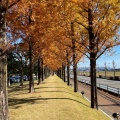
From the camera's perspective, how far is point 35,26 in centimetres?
1759

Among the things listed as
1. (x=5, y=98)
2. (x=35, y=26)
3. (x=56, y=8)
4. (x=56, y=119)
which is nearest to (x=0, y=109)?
(x=5, y=98)

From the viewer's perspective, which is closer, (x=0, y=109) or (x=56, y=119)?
(x=0, y=109)

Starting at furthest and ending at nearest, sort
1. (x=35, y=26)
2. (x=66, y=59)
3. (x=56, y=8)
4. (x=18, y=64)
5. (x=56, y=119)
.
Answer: (x=18, y=64) → (x=66, y=59) → (x=35, y=26) → (x=56, y=8) → (x=56, y=119)

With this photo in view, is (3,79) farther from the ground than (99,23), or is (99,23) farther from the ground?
(99,23)

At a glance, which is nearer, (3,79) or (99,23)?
(3,79)

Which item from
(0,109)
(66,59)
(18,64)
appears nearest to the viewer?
(0,109)

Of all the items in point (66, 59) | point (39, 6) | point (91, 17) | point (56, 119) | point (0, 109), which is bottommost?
point (56, 119)

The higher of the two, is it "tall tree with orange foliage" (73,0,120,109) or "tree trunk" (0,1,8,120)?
"tall tree with orange foliage" (73,0,120,109)

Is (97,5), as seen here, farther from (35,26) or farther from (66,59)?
(66,59)

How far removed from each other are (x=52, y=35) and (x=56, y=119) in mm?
7375

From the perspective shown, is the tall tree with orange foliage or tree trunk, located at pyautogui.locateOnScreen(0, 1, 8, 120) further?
the tall tree with orange foliage

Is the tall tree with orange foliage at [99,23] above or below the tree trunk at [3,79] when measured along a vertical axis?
above

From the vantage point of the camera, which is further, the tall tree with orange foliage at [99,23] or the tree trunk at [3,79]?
the tall tree with orange foliage at [99,23]

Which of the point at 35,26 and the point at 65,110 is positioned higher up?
the point at 35,26
